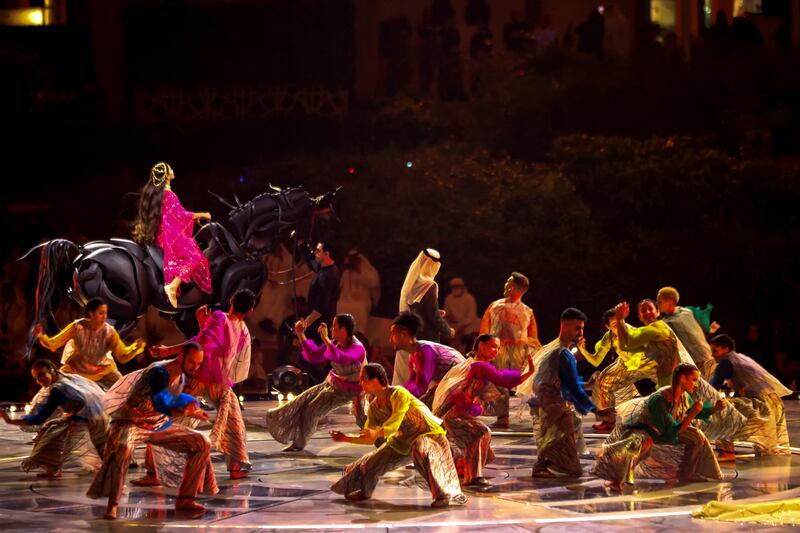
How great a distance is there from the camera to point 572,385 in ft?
25.8

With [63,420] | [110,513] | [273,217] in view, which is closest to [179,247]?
[273,217]

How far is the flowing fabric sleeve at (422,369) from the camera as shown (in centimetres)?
812

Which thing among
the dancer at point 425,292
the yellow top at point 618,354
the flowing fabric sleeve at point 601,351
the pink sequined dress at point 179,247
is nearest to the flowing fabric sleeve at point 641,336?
the yellow top at point 618,354

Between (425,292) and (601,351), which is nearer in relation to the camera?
(601,351)

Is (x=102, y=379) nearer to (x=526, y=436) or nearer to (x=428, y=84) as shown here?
(x=526, y=436)

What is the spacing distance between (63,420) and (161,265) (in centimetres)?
292

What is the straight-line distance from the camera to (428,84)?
717 inches

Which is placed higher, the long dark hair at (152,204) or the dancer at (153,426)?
the long dark hair at (152,204)

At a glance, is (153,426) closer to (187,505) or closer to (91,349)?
(187,505)

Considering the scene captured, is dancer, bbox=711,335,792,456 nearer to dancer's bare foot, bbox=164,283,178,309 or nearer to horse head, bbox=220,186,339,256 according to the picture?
horse head, bbox=220,186,339,256

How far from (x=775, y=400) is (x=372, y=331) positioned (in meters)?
6.28

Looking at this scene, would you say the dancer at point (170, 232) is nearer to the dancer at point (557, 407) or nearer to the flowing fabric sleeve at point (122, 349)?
the flowing fabric sleeve at point (122, 349)

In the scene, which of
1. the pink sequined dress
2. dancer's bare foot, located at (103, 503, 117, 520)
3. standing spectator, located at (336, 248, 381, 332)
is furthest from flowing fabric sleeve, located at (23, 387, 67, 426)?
standing spectator, located at (336, 248, 381, 332)

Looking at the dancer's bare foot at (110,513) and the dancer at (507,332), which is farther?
the dancer at (507,332)
